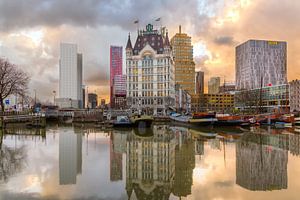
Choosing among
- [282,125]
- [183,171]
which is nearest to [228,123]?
[282,125]

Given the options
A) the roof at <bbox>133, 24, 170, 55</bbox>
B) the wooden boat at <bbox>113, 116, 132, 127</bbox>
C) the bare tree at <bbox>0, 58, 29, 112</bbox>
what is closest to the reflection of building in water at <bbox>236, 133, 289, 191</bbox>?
the wooden boat at <bbox>113, 116, 132, 127</bbox>

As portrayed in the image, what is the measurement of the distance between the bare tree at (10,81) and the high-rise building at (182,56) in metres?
123

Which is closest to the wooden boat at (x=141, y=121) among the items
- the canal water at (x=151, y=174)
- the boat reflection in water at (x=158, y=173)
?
the boat reflection in water at (x=158, y=173)

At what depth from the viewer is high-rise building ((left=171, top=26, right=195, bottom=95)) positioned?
182 metres

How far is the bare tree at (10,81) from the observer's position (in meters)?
64.3

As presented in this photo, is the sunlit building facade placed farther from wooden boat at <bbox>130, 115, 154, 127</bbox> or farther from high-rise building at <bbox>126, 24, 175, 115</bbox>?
wooden boat at <bbox>130, 115, 154, 127</bbox>

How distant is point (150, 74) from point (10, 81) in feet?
224

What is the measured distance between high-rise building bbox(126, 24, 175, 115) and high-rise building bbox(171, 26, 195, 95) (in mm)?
54139

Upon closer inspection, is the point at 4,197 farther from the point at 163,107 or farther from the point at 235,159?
the point at 163,107

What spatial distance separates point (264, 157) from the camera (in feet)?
73.6

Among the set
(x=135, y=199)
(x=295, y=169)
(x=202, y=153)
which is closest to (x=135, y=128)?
(x=202, y=153)

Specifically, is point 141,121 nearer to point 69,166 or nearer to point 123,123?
point 123,123

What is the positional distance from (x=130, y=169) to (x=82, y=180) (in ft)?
12.5

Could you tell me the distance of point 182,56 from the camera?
182m
